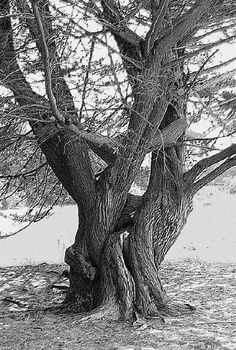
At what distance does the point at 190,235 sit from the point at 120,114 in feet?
21.5

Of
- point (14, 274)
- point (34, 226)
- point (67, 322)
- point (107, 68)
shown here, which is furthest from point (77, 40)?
point (34, 226)

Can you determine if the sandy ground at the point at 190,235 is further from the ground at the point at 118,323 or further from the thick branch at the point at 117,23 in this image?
the thick branch at the point at 117,23

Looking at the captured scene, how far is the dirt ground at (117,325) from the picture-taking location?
3303mm

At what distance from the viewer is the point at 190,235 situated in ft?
34.5

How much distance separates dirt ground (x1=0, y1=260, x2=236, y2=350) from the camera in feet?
10.8

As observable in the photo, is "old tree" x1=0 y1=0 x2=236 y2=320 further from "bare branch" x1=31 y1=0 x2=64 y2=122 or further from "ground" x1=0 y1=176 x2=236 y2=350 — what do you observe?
"ground" x1=0 y1=176 x2=236 y2=350

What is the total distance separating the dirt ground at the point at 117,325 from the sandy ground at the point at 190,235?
395 centimetres

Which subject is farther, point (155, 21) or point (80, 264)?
point (80, 264)

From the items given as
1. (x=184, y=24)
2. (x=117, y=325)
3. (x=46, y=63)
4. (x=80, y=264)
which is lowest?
(x=117, y=325)

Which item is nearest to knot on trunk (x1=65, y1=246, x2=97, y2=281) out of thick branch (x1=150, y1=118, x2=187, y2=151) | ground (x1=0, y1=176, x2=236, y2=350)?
ground (x1=0, y1=176, x2=236, y2=350)

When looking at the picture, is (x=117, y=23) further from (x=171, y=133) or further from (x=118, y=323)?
(x=118, y=323)

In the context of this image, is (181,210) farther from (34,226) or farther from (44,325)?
(34,226)

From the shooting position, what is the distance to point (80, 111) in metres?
3.64

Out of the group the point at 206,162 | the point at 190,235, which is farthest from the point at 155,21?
the point at 190,235
